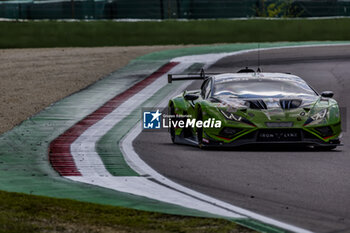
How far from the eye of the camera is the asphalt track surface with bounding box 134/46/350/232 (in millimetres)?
8578

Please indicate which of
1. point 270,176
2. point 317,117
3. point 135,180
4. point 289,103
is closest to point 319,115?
point 317,117

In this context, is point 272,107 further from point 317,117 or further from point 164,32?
point 164,32

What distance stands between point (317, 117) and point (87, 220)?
6067mm

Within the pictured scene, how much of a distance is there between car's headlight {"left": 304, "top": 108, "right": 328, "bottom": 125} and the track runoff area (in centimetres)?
50

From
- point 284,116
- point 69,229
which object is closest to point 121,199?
point 69,229

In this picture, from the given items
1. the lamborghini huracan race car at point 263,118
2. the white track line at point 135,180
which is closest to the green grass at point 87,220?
the white track line at point 135,180

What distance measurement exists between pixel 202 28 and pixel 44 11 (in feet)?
21.3

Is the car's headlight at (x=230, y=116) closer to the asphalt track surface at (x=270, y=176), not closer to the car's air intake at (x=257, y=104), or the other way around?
the car's air intake at (x=257, y=104)

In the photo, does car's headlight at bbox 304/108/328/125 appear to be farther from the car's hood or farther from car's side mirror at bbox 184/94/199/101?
car's side mirror at bbox 184/94/199/101

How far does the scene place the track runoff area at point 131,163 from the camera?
8.48m

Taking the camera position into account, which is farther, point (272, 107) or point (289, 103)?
point (289, 103)

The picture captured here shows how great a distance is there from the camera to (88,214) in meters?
8.40

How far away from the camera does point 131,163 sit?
40.6ft

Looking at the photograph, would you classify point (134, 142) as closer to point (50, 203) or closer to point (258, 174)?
point (258, 174)
